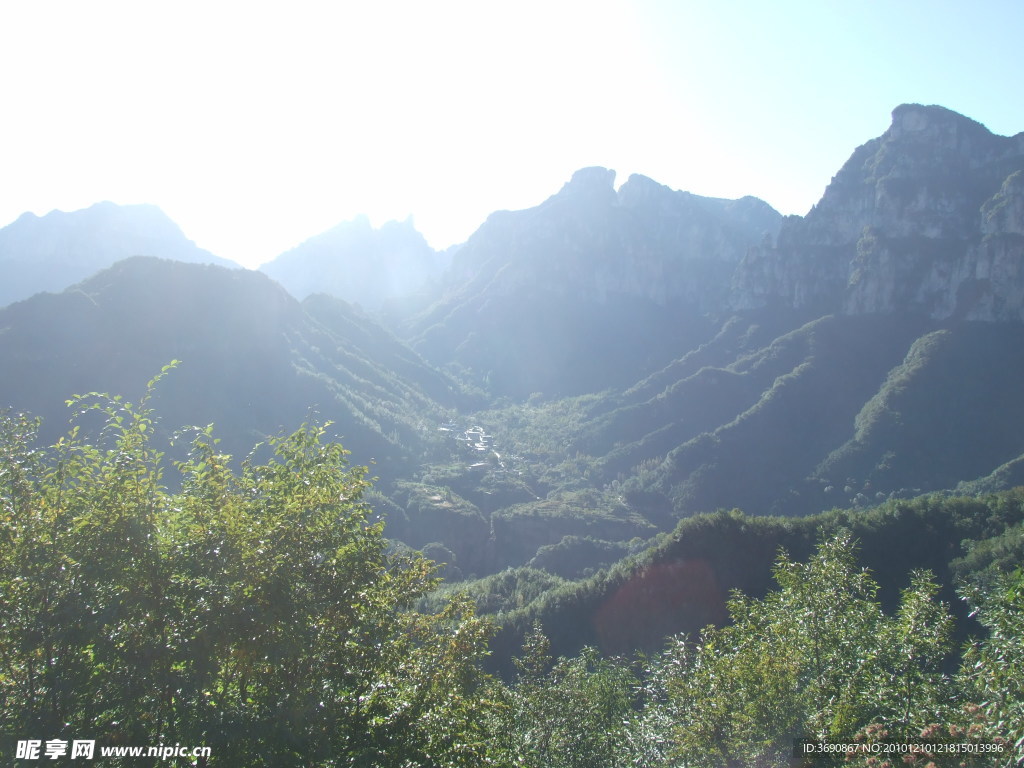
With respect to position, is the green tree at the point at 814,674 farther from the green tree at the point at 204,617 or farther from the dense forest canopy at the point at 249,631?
the green tree at the point at 204,617

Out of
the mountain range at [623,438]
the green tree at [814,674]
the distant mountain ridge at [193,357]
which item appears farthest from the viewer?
the mountain range at [623,438]

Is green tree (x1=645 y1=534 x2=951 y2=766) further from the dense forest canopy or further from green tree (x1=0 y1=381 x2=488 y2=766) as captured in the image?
green tree (x1=0 y1=381 x2=488 y2=766)

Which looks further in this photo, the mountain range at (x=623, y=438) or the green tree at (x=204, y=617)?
the mountain range at (x=623, y=438)

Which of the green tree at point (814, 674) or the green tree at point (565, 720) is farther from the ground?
the green tree at point (814, 674)

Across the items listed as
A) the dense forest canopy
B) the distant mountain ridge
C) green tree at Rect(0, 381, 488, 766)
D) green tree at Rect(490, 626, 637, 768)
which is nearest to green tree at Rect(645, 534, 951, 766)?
the dense forest canopy

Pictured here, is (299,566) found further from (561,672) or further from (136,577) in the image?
(561,672)

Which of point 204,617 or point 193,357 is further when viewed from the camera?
point 193,357

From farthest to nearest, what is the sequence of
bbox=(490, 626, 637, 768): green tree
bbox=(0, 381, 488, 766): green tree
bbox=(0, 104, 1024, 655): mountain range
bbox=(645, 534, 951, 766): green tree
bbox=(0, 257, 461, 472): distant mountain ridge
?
bbox=(0, 104, 1024, 655): mountain range < bbox=(0, 257, 461, 472): distant mountain ridge < bbox=(490, 626, 637, 768): green tree < bbox=(645, 534, 951, 766): green tree < bbox=(0, 381, 488, 766): green tree

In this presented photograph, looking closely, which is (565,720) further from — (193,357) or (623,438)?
(623,438)

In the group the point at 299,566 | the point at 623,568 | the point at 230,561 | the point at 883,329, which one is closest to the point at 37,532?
the point at 230,561

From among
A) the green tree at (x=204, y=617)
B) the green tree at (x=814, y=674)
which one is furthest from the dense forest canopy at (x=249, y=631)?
the green tree at (x=814, y=674)

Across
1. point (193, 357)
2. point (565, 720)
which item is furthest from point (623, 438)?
point (565, 720)

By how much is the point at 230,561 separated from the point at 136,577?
1.52m

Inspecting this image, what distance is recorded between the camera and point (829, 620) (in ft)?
62.5
